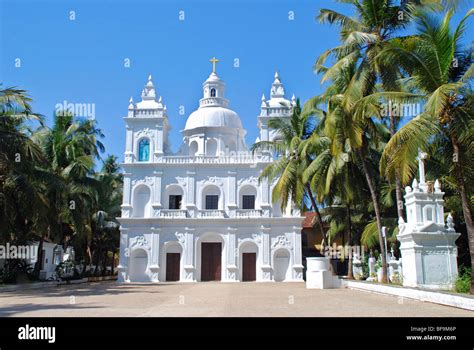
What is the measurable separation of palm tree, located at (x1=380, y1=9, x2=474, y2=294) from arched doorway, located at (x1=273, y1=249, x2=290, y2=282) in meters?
20.7

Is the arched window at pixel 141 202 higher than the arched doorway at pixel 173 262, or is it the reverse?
the arched window at pixel 141 202

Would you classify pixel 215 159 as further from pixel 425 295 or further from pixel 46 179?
pixel 425 295

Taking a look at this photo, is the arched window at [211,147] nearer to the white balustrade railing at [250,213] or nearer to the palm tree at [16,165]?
the white balustrade railing at [250,213]

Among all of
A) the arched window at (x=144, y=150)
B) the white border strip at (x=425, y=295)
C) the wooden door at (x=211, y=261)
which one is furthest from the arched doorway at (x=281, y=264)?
the white border strip at (x=425, y=295)

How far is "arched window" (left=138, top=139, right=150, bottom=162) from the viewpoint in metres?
35.7

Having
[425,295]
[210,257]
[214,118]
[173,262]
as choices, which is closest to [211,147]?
[214,118]

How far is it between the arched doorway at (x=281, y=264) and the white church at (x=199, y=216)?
7 centimetres

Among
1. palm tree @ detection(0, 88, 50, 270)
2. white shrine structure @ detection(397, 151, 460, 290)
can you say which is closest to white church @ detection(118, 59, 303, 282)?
palm tree @ detection(0, 88, 50, 270)

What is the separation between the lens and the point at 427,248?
16406mm

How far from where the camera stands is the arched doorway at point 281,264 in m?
33.7

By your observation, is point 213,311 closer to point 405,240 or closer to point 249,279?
point 405,240

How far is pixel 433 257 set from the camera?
16.3 meters
